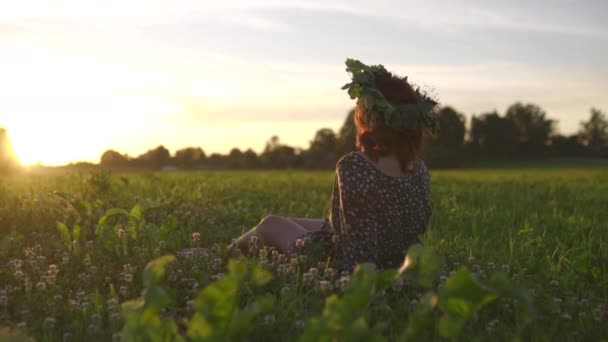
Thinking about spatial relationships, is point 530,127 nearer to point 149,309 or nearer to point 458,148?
point 458,148

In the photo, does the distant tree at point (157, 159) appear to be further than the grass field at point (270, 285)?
Yes

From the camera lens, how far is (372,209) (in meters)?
5.48

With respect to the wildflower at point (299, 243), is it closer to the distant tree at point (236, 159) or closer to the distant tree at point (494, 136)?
the distant tree at point (236, 159)

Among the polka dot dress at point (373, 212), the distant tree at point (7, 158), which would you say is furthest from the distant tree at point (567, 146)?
the polka dot dress at point (373, 212)

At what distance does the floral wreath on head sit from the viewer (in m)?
5.13

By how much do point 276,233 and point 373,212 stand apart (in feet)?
3.98

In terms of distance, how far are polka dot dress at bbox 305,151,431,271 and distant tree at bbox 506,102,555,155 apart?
94076 mm

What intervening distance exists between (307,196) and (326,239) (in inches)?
257

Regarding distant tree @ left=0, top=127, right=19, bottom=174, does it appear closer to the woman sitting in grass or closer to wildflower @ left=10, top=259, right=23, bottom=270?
wildflower @ left=10, top=259, right=23, bottom=270

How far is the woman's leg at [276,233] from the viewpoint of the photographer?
6.17m

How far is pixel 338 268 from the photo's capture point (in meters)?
5.51

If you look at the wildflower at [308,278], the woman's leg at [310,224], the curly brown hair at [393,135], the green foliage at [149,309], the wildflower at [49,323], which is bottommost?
the wildflower at [49,323]

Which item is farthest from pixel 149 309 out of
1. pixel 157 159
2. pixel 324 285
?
pixel 157 159

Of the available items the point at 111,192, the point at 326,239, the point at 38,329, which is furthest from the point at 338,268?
the point at 111,192
